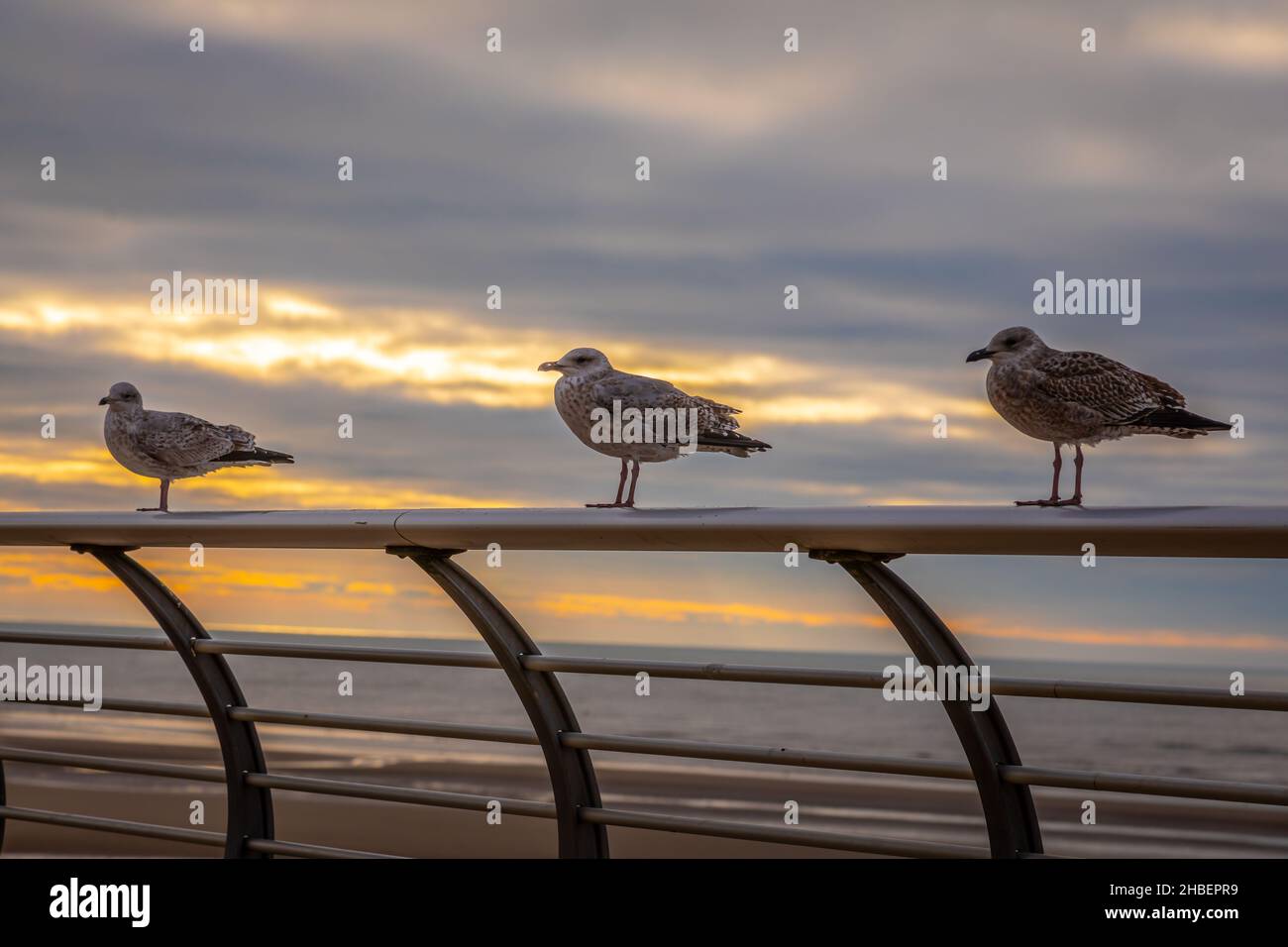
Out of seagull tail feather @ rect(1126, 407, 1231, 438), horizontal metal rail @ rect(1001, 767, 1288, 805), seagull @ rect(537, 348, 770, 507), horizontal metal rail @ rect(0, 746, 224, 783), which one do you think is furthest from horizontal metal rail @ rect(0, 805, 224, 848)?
seagull tail feather @ rect(1126, 407, 1231, 438)

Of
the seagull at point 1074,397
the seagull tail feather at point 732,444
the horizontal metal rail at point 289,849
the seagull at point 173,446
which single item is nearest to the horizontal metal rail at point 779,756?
the horizontal metal rail at point 289,849

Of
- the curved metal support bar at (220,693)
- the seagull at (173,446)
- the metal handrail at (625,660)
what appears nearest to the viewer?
the metal handrail at (625,660)

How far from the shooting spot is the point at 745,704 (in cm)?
2602

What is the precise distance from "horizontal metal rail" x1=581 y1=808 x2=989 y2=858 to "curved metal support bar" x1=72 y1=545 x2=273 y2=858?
1003 mm

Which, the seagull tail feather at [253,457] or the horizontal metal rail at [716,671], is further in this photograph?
the seagull tail feather at [253,457]

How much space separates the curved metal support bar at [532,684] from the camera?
293 cm

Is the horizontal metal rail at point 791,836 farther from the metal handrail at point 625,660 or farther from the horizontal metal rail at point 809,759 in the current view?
the horizontal metal rail at point 809,759

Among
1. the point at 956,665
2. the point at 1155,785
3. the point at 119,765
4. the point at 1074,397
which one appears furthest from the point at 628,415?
the point at 1155,785

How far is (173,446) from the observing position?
19.3 ft

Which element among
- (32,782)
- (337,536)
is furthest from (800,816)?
(337,536)

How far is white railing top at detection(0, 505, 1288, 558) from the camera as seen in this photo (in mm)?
1994

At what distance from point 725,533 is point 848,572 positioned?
0.74ft
